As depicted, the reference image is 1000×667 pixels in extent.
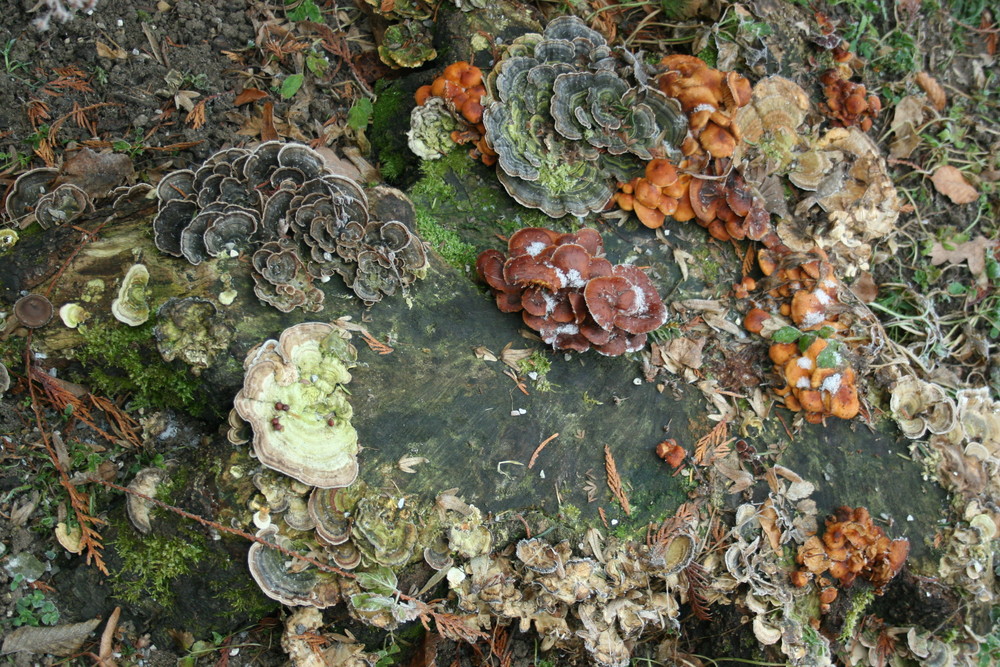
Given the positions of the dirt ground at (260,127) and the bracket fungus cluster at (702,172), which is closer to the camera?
the dirt ground at (260,127)

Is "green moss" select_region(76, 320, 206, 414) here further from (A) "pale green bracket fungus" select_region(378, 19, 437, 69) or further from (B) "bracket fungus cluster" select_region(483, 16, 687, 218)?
(A) "pale green bracket fungus" select_region(378, 19, 437, 69)

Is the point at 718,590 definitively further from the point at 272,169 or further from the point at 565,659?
the point at 272,169

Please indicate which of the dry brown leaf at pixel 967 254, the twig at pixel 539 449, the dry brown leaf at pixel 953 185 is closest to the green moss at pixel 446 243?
the twig at pixel 539 449

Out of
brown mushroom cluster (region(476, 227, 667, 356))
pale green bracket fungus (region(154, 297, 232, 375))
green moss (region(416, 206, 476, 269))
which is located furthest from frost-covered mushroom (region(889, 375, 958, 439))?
pale green bracket fungus (region(154, 297, 232, 375))

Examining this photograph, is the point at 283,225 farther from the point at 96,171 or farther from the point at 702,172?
the point at 702,172

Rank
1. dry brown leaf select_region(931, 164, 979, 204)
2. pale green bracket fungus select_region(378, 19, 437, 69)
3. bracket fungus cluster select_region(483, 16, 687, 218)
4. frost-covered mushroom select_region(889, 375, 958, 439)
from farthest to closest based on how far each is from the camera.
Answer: dry brown leaf select_region(931, 164, 979, 204), pale green bracket fungus select_region(378, 19, 437, 69), frost-covered mushroom select_region(889, 375, 958, 439), bracket fungus cluster select_region(483, 16, 687, 218)

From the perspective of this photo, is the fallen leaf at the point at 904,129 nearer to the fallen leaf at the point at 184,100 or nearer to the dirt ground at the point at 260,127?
the dirt ground at the point at 260,127

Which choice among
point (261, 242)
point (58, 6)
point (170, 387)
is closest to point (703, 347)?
point (261, 242)
